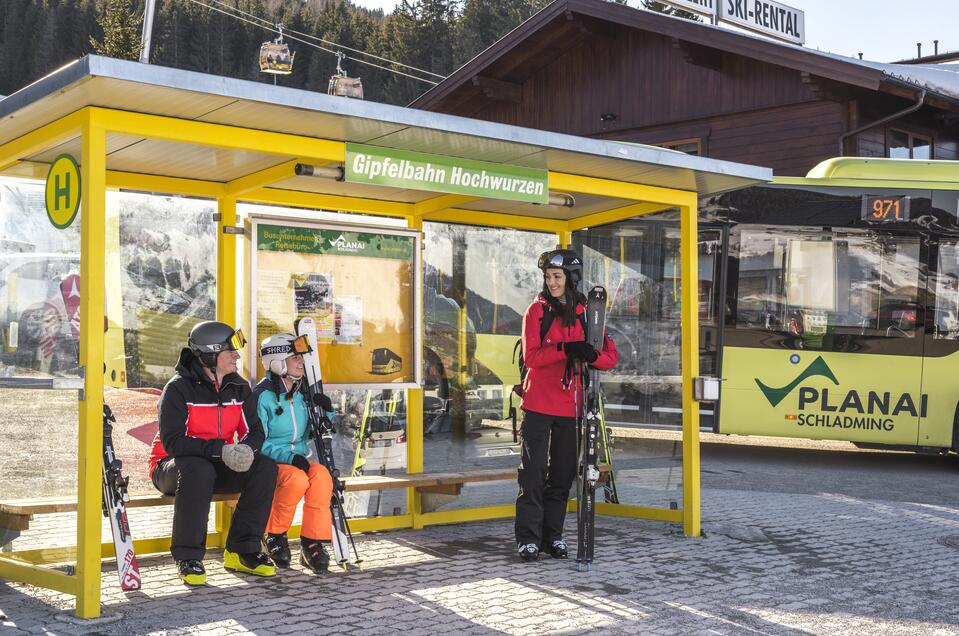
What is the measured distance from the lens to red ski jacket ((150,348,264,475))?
5746 mm

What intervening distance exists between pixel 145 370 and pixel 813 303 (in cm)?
784

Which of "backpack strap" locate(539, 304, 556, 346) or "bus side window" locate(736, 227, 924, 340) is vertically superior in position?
"bus side window" locate(736, 227, 924, 340)

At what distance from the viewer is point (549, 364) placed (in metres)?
6.55

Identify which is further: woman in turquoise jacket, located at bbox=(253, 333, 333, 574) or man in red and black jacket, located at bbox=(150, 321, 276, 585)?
woman in turquoise jacket, located at bbox=(253, 333, 333, 574)

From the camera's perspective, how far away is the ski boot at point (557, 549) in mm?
6594

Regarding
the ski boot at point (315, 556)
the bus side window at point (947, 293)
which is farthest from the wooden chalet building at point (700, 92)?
the ski boot at point (315, 556)

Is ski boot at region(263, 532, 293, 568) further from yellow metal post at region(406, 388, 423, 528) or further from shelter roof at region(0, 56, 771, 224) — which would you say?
A: shelter roof at region(0, 56, 771, 224)

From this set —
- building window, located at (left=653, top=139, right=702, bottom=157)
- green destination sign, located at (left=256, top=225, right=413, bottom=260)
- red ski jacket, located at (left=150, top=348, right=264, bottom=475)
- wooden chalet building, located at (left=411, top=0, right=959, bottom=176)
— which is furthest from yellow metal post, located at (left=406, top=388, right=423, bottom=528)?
building window, located at (left=653, top=139, right=702, bottom=157)

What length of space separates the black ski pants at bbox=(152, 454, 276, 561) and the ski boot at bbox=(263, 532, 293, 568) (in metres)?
0.18

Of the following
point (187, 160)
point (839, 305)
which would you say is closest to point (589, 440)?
point (187, 160)

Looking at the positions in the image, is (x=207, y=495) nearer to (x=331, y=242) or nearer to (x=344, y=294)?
(x=344, y=294)

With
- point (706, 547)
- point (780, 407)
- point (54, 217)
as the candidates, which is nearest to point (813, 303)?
point (780, 407)

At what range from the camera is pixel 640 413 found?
8.15 meters

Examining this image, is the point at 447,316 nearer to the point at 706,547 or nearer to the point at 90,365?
the point at 706,547
